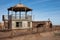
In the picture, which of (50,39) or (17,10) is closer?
(50,39)

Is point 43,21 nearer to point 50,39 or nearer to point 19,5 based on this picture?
point 19,5

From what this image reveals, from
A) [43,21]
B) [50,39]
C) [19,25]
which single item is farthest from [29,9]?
[50,39]

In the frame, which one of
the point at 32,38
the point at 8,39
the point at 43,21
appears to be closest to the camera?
the point at 8,39

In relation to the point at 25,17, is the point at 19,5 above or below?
above

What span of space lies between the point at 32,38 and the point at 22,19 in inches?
750

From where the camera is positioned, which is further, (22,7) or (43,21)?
(43,21)

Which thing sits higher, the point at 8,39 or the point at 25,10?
the point at 25,10

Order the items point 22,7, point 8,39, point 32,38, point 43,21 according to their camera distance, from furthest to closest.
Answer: point 43,21, point 22,7, point 32,38, point 8,39

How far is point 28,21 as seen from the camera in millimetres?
39406

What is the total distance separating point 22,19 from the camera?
38.6 meters

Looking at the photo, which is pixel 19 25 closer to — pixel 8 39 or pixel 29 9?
pixel 29 9

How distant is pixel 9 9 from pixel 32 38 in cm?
1980

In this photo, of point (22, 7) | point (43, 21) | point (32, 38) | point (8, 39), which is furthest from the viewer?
point (43, 21)

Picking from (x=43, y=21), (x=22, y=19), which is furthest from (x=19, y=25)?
(x=43, y=21)
